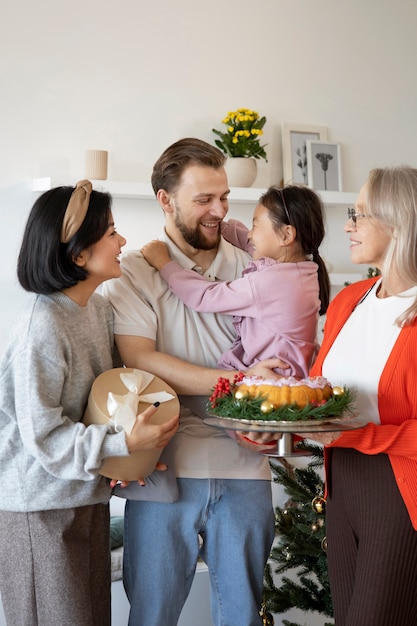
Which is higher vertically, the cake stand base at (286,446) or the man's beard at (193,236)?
the man's beard at (193,236)

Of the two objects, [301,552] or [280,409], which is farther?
[301,552]

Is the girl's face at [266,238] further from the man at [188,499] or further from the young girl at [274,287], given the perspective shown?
the man at [188,499]

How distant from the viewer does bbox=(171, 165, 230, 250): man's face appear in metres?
2.23

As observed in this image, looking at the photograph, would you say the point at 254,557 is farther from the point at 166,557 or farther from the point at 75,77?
the point at 75,77

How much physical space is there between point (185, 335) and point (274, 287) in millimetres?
281

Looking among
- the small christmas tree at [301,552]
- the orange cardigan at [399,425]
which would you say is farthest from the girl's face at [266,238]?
the small christmas tree at [301,552]

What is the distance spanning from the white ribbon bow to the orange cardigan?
0.45 m

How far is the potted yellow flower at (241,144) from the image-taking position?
3.73 meters

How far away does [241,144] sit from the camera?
3.74m

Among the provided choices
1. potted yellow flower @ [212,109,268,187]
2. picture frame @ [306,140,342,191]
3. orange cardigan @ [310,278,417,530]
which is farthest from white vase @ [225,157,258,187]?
orange cardigan @ [310,278,417,530]

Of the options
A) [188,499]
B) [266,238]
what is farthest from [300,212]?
[188,499]

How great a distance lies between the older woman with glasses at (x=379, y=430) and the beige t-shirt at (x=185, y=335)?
289 mm

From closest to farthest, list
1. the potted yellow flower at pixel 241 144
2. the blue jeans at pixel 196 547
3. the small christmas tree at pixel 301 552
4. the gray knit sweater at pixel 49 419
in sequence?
the gray knit sweater at pixel 49 419, the blue jeans at pixel 196 547, the small christmas tree at pixel 301 552, the potted yellow flower at pixel 241 144

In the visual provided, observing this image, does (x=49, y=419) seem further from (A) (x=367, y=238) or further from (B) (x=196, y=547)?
(A) (x=367, y=238)
